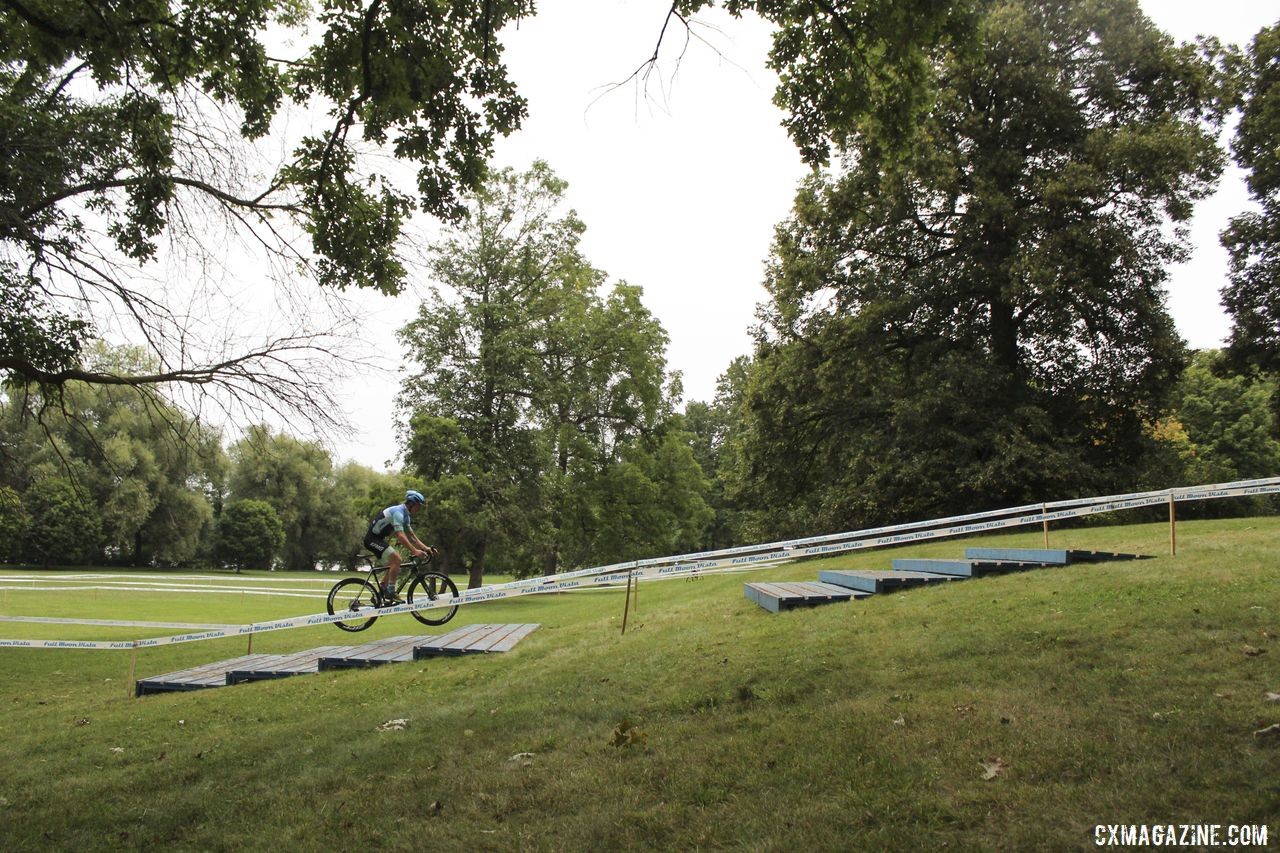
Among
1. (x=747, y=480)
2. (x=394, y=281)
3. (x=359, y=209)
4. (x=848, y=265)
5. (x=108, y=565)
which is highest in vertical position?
(x=848, y=265)

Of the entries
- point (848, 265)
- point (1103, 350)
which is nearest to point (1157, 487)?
point (1103, 350)

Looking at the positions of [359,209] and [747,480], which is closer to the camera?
[359,209]

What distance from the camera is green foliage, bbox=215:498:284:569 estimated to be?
223ft

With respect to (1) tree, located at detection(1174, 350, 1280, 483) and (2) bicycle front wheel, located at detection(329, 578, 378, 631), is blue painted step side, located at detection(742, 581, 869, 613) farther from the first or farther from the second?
(1) tree, located at detection(1174, 350, 1280, 483)

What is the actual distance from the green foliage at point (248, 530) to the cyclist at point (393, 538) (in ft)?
206

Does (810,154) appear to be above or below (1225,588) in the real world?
above

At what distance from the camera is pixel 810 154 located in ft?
29.2

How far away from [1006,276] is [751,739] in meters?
21.4

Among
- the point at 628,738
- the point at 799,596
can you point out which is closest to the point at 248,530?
the point at 799,596

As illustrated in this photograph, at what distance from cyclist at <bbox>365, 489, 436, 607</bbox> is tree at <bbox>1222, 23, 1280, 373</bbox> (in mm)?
26153

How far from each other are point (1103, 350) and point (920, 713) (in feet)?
Answer: 74.6

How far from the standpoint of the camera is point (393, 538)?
1101cm

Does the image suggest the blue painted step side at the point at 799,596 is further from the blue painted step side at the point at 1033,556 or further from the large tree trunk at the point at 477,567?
the large tree trunk at the point at 477,567

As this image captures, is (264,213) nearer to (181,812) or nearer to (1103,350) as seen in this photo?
(181,812)
